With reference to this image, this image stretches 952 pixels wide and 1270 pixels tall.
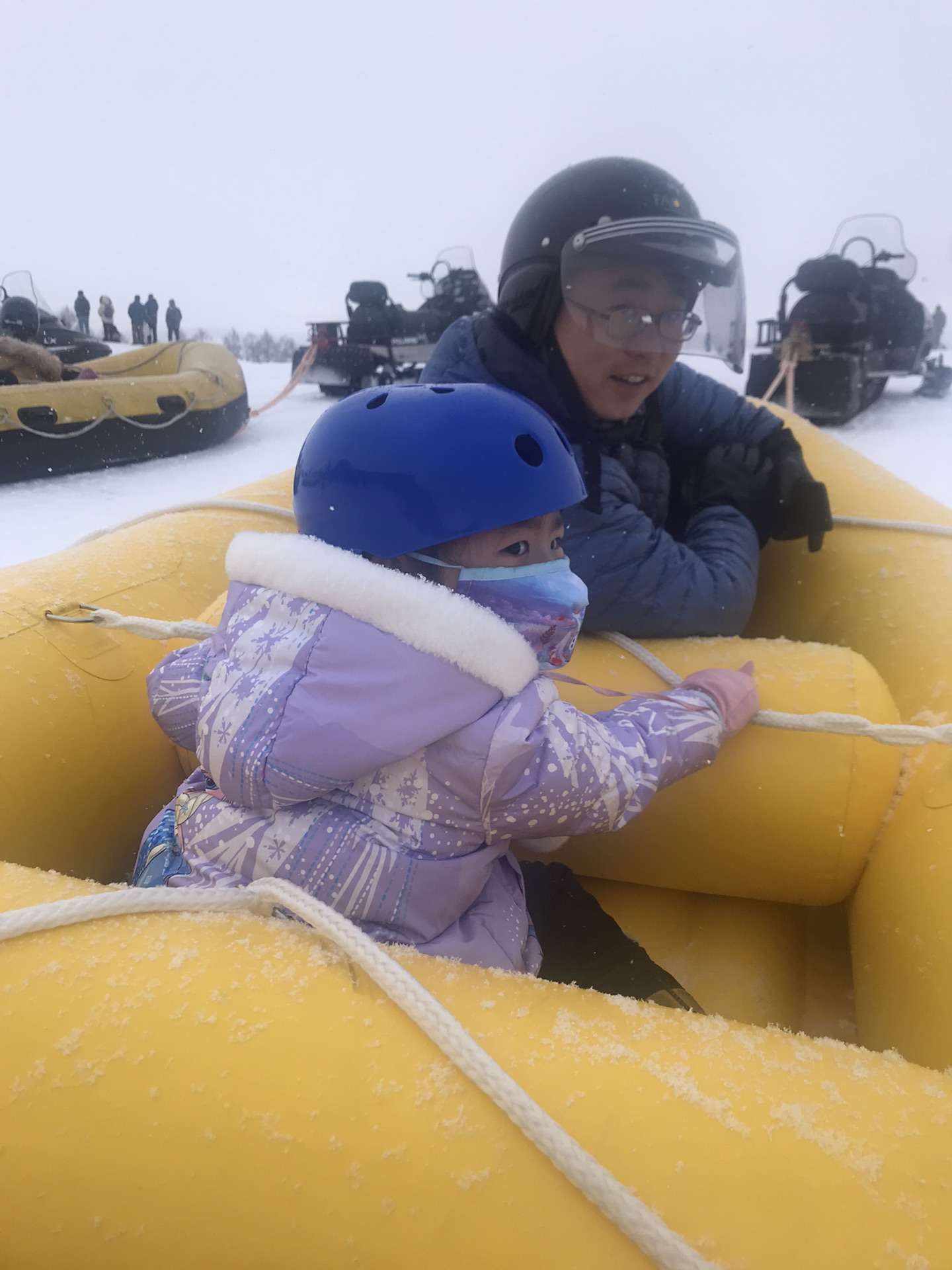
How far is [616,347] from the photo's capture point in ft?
4.18

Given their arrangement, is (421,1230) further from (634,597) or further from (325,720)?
(634,597)

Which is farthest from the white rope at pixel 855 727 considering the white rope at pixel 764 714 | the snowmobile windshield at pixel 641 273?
the snowmobile windshield at pixel 641 273

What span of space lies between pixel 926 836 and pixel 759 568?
90 cm

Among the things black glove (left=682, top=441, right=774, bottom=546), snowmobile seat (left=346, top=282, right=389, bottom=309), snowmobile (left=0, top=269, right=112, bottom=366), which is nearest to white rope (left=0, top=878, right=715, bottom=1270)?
black glove (left=682, top=441, right=774, bottom=546)

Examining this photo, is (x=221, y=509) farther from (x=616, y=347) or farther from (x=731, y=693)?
(x=731, y=693)

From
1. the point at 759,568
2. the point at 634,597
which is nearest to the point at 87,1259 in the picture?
the point at 634,597

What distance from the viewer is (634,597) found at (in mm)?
1221

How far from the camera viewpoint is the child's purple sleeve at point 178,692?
987 millimetres

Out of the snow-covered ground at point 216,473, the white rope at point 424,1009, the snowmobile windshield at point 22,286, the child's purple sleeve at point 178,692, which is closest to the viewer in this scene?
the white rope at point 424,1009

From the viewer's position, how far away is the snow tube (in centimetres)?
459

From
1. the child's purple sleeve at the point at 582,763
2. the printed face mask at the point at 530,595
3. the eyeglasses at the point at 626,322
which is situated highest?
the eyeglasses at the point at 626,322

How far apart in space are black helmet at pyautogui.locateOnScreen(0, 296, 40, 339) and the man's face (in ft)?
25.0

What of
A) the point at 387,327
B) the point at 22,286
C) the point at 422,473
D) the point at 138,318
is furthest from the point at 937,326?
the point at 138,318

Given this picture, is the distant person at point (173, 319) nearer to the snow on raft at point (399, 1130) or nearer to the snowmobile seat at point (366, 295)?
the snowmobile seat at point (366, 295)
